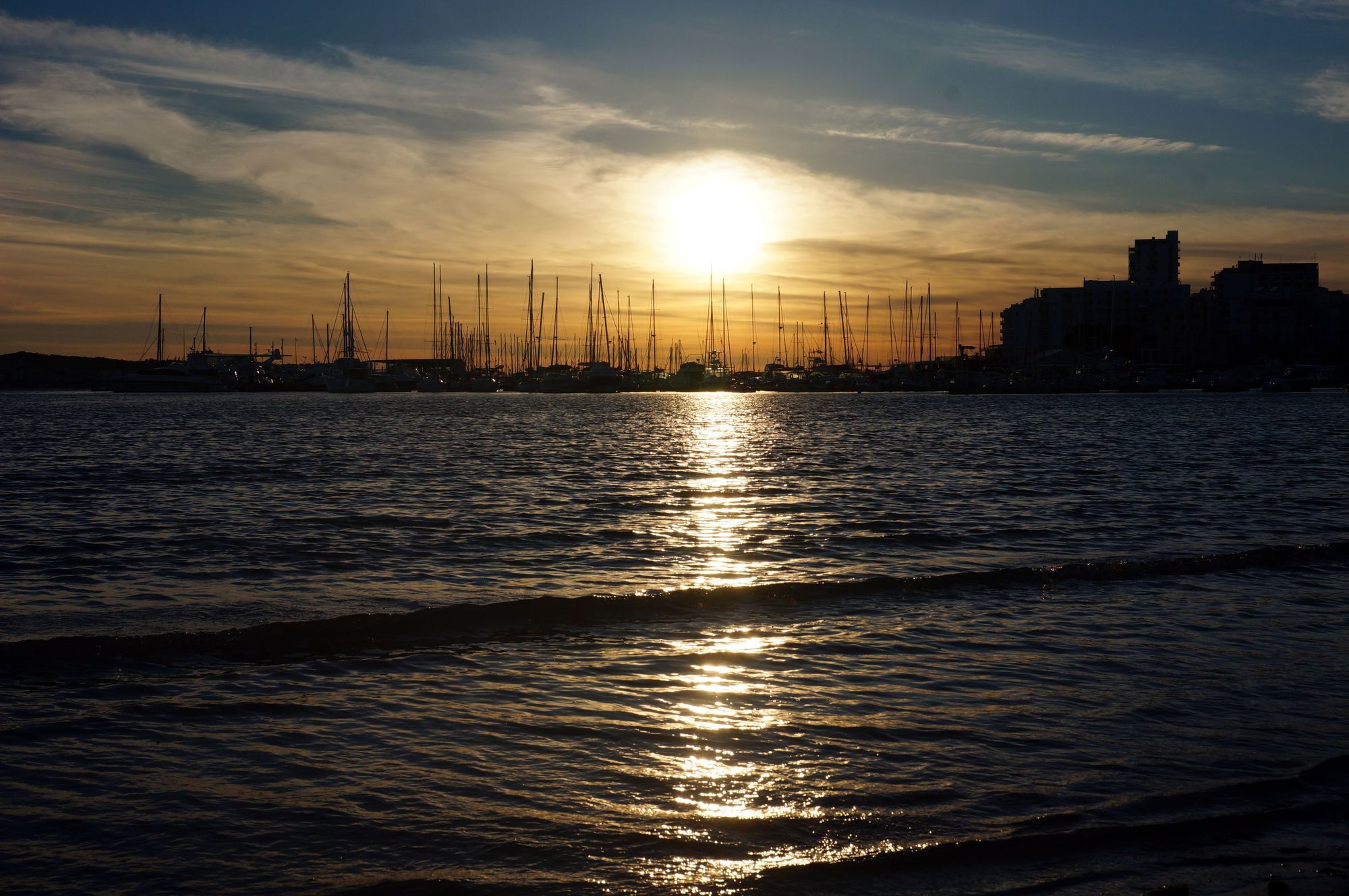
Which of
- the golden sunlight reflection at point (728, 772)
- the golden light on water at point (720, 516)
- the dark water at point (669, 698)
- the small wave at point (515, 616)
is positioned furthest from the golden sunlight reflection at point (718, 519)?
the golden sunlight reflection at point (728, 772)

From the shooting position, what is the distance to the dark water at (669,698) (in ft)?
25.2

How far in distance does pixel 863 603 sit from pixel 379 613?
24.7 ft

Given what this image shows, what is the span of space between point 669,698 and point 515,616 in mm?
5038

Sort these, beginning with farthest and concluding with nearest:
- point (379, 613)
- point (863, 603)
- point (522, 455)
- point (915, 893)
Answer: point (522, 455) < point (863, 603) < point (379, 613) < point (915, 893)

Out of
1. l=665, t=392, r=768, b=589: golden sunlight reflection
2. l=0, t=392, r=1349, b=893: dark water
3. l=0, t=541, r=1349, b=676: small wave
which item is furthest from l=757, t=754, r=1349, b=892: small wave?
l=665, t=392, r=768, b=589: golden sunlight reflection

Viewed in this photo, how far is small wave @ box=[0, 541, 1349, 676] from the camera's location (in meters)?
13.5

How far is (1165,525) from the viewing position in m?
26.7

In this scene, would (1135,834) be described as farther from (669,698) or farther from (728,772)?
(669,698)

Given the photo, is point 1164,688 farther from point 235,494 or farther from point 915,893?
point 235,494

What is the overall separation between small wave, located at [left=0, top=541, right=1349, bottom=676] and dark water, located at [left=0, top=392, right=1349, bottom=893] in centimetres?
9

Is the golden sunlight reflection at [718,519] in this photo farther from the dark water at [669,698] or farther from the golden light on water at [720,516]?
the dark water at [669,698]

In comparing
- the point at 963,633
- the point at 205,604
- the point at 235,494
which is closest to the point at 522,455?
the point at 235,494

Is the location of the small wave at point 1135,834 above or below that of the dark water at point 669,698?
below

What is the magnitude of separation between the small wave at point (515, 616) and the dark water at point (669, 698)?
87 millimetres
